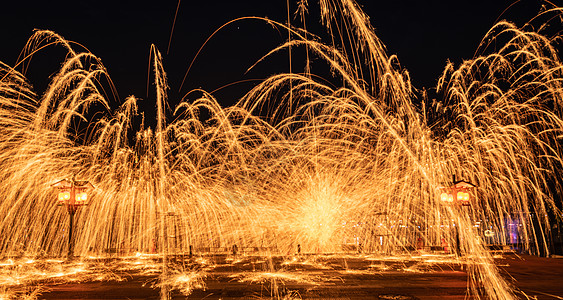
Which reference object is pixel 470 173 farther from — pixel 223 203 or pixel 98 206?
pixel 98 206

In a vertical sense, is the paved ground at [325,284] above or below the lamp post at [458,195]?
below

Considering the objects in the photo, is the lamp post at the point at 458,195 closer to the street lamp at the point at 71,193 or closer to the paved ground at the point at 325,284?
the paved ground at the point at 325,284

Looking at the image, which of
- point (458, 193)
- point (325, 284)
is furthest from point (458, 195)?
point (325, 284)

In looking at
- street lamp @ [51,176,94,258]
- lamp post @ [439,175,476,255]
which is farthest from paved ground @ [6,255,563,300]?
street lamp @ [51,176,94,258]

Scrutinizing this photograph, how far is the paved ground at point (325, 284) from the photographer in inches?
427

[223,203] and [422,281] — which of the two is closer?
[422,281]

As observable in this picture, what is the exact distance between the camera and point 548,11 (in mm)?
13938

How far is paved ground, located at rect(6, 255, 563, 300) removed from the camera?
35.6 feet

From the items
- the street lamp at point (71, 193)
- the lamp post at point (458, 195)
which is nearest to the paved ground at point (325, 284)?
the lamp post at point (458, 195)

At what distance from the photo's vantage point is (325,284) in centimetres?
1260

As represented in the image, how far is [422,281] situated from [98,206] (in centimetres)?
2504

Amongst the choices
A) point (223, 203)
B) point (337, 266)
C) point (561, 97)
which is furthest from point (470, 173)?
point (223, 203)

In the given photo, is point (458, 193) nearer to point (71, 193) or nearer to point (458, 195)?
point (458, 195)

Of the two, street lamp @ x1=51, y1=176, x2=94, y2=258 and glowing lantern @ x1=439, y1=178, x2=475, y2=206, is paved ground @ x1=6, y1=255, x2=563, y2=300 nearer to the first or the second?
glowing lantern @ x1=439, y1=178, x2=475, y2=206
